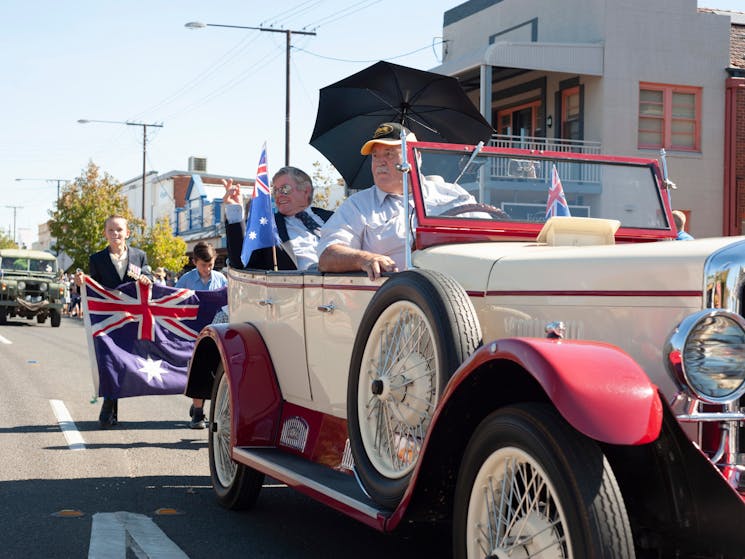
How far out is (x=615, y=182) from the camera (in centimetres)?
520

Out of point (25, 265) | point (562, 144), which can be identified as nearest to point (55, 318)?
point (25, 265)

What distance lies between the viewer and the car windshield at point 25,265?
3045 cm

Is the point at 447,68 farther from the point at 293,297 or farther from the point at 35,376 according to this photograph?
the point at 293,297

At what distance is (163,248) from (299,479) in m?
45.7

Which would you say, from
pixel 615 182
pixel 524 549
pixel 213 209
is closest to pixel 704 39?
pixel 615 182

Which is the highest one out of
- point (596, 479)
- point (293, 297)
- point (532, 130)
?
point (532, 130)

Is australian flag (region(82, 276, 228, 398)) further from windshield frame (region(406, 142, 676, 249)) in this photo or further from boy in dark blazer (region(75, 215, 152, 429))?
windshield frame (region(406, 142, 676, 249))

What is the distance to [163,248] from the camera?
162 ft

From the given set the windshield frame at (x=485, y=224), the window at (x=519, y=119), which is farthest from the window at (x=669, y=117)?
the windshield frame at (x=485, y=224)

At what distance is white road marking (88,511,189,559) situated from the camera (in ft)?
15.5

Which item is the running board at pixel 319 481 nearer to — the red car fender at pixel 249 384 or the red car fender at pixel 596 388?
the red car fender at pixel 249 384

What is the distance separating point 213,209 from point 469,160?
164 feet

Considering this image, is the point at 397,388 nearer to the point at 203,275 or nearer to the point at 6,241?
the point at 203,275

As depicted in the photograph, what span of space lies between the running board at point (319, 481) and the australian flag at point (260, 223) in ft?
4.44
